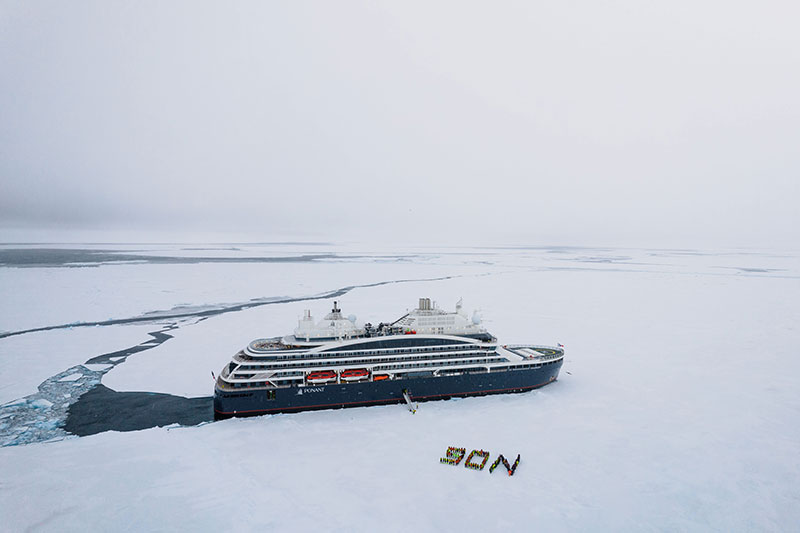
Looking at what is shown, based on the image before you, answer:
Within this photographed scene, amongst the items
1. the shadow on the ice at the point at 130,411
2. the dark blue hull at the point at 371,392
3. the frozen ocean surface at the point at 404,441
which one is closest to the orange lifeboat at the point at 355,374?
→ the dark blue hull at the point at 371,392

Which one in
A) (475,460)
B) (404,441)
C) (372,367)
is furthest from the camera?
(372,367)

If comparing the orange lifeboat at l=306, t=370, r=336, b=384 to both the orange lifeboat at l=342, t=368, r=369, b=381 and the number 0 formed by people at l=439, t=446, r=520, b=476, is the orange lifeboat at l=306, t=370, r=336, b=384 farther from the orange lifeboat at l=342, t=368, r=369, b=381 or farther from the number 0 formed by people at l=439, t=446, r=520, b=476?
the number 0 formed by people at l=439, t=446, r=520, b=476

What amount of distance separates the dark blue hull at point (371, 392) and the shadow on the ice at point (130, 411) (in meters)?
1.99

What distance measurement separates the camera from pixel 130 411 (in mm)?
24219

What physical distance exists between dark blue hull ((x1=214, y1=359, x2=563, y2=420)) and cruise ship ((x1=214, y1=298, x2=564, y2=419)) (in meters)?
0.05

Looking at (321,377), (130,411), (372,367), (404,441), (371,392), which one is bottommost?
(404,441)

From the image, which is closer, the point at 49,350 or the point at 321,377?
the point at 321,377

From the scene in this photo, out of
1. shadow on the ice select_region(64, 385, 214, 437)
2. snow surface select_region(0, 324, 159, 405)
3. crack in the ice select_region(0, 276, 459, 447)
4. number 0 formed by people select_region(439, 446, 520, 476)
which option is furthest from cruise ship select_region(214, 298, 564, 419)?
snow surface select_region(0, 324, 159, 405)

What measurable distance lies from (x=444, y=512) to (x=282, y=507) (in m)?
6.52

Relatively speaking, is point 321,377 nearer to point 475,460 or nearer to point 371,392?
point 371,392

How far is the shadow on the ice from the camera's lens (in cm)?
2250

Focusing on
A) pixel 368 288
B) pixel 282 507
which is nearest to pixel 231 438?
pixel 282 507

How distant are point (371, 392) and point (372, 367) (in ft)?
5.13

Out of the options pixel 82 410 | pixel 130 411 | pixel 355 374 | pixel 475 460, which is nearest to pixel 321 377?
pixel 355 374
